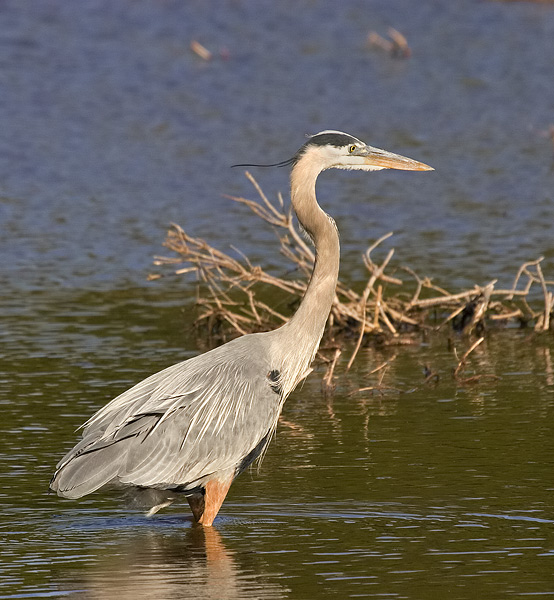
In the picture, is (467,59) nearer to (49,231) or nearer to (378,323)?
(49,231)

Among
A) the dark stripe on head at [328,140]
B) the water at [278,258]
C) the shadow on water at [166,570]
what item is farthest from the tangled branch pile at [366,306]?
the shadow on water at [166,570]

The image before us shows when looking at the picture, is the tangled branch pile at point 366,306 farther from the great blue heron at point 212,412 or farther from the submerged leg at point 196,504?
the submerged leg at point 196,504

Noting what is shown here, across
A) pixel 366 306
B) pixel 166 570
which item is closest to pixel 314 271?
pixel 166 570

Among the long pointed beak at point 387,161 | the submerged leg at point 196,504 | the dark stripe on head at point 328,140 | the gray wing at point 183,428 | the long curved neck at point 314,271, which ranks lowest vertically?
the submerged leg at point 196,504

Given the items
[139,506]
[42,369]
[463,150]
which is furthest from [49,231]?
[139,506]

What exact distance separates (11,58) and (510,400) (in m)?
17.1

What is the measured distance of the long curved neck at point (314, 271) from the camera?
809 cm

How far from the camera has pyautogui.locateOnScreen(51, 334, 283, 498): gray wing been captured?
7371 mm

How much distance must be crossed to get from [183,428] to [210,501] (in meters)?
0.42

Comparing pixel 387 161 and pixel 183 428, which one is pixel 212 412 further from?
pixel 387 161

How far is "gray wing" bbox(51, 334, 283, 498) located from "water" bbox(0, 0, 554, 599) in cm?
34

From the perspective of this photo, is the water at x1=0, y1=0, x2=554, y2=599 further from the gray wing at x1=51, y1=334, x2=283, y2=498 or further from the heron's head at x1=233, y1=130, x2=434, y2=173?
the heron's head at x1=233, y1=130, x2=434, y2=173

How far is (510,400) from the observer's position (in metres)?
9.72

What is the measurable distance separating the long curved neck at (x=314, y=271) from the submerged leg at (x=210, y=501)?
30.1 inches
